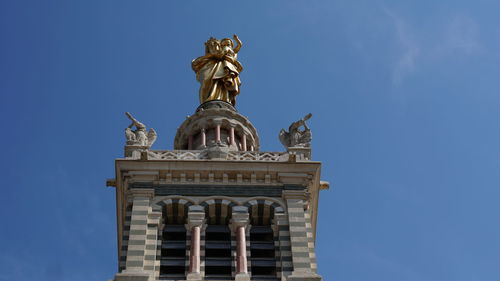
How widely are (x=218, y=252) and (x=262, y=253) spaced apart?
1553 mm

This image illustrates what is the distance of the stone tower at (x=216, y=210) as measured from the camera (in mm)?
31688

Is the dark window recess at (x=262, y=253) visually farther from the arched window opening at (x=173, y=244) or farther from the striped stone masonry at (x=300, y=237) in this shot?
the arched window opening at (x=173, y=244)

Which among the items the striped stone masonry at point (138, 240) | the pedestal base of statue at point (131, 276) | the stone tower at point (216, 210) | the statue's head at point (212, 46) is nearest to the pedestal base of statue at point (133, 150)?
the stone tower at point (216, 210)

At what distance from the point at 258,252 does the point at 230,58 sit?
1635cm

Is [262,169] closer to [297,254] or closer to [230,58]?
[297,254]

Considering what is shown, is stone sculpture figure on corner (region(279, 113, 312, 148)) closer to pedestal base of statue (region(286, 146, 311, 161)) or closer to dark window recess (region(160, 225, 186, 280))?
pedestal base of statue (region(286, 146, 311, 161))

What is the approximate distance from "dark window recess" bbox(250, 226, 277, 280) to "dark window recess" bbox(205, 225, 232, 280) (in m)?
0.86

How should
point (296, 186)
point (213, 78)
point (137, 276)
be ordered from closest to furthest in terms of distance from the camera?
point (137, 276)
point (296, 186)
point (213, 78)

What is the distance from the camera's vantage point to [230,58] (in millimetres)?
47406

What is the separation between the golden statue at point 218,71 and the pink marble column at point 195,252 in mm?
13043

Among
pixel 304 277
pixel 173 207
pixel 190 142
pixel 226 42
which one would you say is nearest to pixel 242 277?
pixel 304 277

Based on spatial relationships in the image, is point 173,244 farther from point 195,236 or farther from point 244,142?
point 244,142

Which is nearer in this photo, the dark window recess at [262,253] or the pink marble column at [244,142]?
the dark window recess at [262,253]

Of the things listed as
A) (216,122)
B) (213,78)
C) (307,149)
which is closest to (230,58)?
(213,78)
